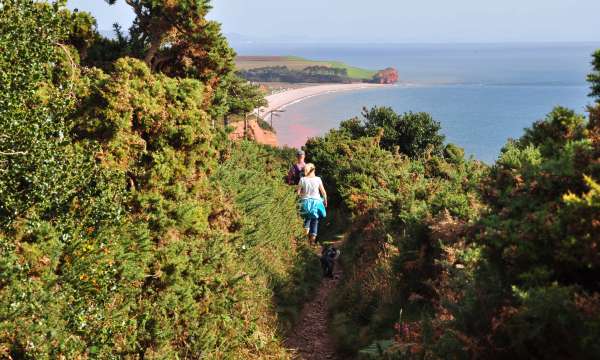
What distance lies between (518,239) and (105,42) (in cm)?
1522

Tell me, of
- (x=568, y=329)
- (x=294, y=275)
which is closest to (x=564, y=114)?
(x=568, y=329)

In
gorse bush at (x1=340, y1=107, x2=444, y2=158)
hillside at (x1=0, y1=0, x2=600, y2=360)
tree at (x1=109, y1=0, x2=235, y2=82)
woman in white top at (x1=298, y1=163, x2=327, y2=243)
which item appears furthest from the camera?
gorse bush at (x1=340, y1=107, x2=444, y2=158)

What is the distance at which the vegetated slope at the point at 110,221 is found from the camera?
586 cm

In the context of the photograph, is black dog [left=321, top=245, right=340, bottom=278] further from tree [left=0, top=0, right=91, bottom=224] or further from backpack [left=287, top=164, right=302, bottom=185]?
tree [left=0, top=0, right=91, bottom=224]

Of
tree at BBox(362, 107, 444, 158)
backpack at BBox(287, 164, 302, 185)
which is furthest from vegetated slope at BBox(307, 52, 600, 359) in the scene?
tree at BBox(362, 107, 444, 158)

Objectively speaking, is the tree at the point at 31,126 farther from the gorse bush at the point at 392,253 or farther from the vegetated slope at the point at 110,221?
the gorse bush at the point at 392,253

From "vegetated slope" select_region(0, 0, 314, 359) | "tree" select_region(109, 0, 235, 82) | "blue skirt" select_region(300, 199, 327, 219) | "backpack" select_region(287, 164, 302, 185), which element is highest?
"tree" select_region(109, 0, 235, 82)

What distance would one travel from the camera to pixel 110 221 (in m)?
6.90

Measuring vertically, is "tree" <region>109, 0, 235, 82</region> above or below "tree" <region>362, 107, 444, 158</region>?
above

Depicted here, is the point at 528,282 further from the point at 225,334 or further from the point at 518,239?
the point at 225,334

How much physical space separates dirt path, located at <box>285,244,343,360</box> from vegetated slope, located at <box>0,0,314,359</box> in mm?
457

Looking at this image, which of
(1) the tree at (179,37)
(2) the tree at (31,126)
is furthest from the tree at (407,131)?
(2) the tree at (31,126)

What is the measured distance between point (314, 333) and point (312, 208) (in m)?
5.00

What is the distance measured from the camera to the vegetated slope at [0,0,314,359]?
5855 mm
